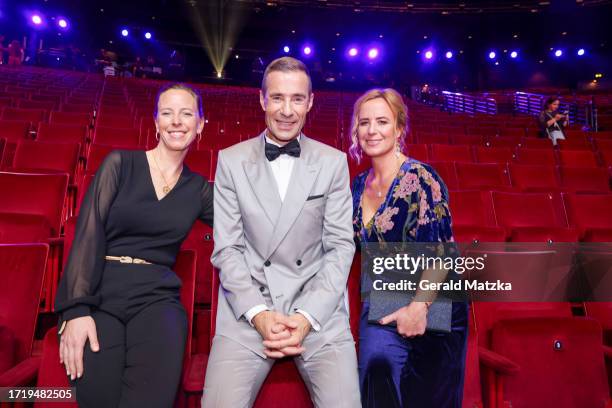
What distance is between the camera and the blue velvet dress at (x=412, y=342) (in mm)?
1104

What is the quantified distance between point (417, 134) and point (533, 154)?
4.19 ft

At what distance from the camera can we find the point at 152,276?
45.4 inches

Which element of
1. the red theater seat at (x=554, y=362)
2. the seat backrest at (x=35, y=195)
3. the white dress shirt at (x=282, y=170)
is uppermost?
the seat backrest at (x=35, y=195)

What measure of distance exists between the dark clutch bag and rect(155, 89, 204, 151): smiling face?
0.76 metres

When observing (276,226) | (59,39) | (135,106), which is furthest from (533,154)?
(59,39)

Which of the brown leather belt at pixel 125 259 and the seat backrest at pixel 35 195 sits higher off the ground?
the seat backrest at pixel 35 195

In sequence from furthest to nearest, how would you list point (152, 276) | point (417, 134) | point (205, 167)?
point (417, 134) → point (205, 167) → point (152, 276)

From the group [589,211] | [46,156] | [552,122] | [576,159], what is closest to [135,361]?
[46,156]

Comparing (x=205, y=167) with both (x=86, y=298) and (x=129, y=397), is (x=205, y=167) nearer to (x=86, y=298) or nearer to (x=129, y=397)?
(x=86, y=298)

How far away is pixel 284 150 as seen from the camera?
125 centimetres

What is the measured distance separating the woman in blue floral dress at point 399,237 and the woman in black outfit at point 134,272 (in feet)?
1.70

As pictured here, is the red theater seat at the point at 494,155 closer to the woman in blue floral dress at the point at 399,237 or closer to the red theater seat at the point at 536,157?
the red theater seat at the point at 536,157

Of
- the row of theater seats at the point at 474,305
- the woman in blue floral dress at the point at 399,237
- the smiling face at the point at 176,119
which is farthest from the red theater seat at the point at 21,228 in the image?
the woman in blue floral dress at the point at 399,237

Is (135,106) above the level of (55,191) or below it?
above
